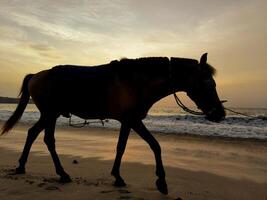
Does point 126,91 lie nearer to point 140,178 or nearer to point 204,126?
point 140,178

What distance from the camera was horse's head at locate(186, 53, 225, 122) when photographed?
17.7 feet

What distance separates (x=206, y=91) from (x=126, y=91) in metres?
1.32

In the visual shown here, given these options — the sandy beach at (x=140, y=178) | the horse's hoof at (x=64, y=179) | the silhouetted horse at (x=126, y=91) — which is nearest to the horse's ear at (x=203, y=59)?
the silhouetted horse at (x=126, y=91)

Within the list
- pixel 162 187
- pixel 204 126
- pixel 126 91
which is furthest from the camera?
pixel 204 126

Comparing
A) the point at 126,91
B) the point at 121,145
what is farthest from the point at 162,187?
the point at 126,91

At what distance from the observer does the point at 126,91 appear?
557 centimetres

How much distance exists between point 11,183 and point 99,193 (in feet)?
4.98

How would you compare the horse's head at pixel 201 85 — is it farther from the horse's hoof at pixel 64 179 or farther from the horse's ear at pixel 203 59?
the horse's hoof at pixel 64 179

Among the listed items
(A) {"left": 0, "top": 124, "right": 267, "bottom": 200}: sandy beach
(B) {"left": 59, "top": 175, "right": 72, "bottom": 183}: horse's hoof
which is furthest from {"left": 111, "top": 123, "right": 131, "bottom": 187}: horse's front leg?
(B) {"left": 59, "top": 175, "right": 72, "bottom": 183}: horse's hoof

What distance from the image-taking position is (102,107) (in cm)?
575

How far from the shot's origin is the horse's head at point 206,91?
212 inches

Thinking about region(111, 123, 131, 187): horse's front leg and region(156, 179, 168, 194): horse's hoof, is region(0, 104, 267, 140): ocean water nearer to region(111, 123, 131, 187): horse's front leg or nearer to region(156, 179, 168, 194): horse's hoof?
region(111, 123, 131, 187): horse's front leg

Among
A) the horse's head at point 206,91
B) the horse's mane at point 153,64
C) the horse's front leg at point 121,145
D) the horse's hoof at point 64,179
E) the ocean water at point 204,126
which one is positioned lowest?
the ocean water at point 204,126

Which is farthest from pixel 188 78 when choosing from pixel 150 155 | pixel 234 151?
pixel 234 151
